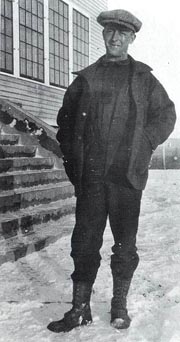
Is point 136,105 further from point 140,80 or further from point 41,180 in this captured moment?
point 41,180

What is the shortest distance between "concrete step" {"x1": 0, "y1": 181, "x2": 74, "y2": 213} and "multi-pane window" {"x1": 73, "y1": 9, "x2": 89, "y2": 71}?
615cm

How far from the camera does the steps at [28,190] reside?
5.39 meters

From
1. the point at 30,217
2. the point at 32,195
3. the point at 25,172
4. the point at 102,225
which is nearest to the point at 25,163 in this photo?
the point at 25,172

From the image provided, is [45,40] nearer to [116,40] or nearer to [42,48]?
[42,48]

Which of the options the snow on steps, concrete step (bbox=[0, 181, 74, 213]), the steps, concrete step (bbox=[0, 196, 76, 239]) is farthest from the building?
concrete step (bbox=[0, 196, 76, 239])

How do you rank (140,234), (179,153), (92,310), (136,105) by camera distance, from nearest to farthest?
(136,105) → (92,310) → (140,234) → (179,153)

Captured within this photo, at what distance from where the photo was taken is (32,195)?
6086mm

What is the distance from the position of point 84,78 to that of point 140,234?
3.39m

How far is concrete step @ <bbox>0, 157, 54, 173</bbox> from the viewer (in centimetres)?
618

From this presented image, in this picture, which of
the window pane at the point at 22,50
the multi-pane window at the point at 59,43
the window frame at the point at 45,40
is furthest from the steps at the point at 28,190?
the multi-pane window at the point at 59,43

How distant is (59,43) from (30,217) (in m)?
7.11

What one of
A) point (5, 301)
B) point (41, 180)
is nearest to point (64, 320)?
point (5, 301)

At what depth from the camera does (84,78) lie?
3.04 m

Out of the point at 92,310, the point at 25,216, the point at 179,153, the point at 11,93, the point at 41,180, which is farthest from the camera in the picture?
the point at 179,153
